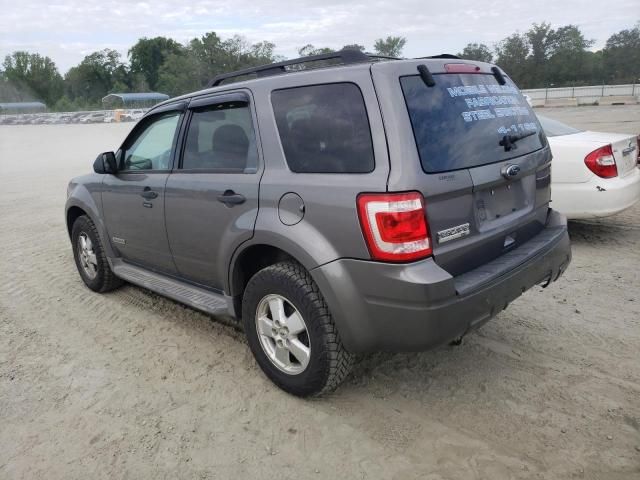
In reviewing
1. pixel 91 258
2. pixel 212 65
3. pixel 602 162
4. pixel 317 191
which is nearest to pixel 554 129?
pixel 602 162

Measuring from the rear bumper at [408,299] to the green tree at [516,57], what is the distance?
70226 millimetres

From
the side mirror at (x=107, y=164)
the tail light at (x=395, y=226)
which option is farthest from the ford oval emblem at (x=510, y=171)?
the side mirror at (x=107, y=164)

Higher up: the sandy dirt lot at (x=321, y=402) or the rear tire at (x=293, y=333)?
the rear tire at (x=293, y=333)

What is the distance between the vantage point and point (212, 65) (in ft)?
271

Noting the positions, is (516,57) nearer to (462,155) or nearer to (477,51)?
(477,51)

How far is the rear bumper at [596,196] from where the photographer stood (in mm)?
5363

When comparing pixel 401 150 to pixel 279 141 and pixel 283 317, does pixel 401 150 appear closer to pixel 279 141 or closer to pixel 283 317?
pixel 279 141

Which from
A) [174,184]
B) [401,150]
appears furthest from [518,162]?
[174,184]

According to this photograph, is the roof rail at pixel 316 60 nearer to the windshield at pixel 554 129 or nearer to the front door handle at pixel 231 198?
the front door handle at pixel 231 198

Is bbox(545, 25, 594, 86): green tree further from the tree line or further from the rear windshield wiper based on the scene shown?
the rear windshield wiper

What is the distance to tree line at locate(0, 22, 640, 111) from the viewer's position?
6278 cm

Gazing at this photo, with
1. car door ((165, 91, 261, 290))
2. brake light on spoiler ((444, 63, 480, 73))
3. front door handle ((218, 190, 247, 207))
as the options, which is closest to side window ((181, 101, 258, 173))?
car door ((165, 91, 261, 290))

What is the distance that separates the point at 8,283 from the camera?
5418 mm

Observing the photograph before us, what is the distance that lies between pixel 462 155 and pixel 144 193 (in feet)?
7.90
